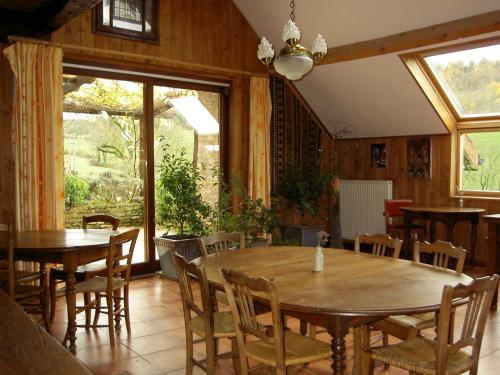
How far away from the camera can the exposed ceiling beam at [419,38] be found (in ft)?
14.9

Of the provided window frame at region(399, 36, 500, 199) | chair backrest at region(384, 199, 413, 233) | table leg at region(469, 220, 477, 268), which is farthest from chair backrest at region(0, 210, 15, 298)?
table leg at region(469, 220, 477, 268)

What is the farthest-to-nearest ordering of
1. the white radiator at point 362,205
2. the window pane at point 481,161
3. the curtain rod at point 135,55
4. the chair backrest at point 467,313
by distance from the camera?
the white radiator at point 362,205 → the window pane at point 481,161 → the curtain rod at point 135,55 → the chair backrest at point 467,313

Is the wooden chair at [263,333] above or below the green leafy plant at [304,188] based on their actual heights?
below

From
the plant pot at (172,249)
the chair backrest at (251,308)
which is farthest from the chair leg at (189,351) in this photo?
the plant pot at (172,249)

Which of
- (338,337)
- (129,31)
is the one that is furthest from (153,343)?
(129,31)

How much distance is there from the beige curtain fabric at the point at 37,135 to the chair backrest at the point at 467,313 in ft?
12.1

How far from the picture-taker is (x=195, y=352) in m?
3.35

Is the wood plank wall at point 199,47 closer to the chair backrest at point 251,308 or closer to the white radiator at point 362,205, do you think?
the white radiator at point 362,205

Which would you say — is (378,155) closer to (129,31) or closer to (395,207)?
(395,207)

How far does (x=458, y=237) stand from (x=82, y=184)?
4420mm

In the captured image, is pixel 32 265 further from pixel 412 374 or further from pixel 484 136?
pixel 484 136

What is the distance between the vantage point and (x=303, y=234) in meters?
6.52

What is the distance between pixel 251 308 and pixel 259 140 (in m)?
4.21

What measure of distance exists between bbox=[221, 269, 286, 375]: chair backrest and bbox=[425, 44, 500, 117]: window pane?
14.4 ft
